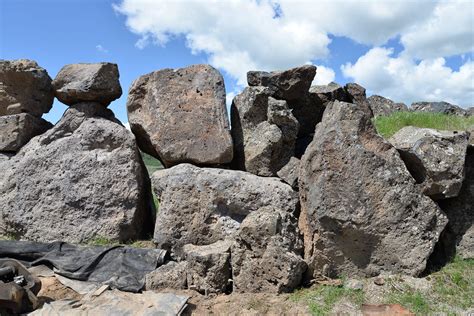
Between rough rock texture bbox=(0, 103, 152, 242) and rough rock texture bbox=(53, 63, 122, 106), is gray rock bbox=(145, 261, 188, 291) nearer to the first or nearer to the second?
rough rock texture bbox=(0, 103, 152, 242)

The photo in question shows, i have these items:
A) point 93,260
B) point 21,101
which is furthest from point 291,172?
point 21,101

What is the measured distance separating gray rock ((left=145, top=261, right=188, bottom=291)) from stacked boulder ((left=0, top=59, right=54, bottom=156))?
3732 mm

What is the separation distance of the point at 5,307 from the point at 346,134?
13.9ft

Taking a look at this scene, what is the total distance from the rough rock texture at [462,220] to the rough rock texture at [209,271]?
2732 millimetres

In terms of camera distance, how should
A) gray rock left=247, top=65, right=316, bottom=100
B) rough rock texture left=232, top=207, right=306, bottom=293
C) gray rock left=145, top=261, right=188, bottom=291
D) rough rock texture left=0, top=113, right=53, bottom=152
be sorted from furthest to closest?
rough rock texture left=0, top=113, right=53, bottom=152, gray rock left=247, top=65, right=316, bottom=100, gray rock left=145, top=261, right=188, bottom=291, rough rock texture left=232, top=207, right=306, bottom=293

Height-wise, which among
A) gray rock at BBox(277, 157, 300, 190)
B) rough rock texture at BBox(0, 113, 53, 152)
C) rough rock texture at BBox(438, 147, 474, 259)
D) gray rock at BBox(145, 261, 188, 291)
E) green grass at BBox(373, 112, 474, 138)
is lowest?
gray rock at BBox(145, 261, 188, 291)

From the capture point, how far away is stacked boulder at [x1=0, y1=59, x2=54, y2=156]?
7.92m

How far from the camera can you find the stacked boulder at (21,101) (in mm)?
7918

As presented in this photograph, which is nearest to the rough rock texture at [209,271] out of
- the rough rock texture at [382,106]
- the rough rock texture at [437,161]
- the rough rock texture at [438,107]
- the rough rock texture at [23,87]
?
the rough rock texture at [437,161]

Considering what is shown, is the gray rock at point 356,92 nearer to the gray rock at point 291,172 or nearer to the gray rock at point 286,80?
the gray rock at point 286,80

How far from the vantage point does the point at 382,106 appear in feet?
34.6

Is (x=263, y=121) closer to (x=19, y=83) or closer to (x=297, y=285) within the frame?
(x=297, y=285)

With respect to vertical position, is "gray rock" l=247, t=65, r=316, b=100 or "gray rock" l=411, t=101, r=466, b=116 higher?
"gray rock" l=411, t=101, r=466, b=116

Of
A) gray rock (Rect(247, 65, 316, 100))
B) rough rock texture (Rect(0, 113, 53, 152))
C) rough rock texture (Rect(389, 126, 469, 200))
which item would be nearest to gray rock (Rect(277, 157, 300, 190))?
gray rock (Rect(247, 65, 316, 100))
